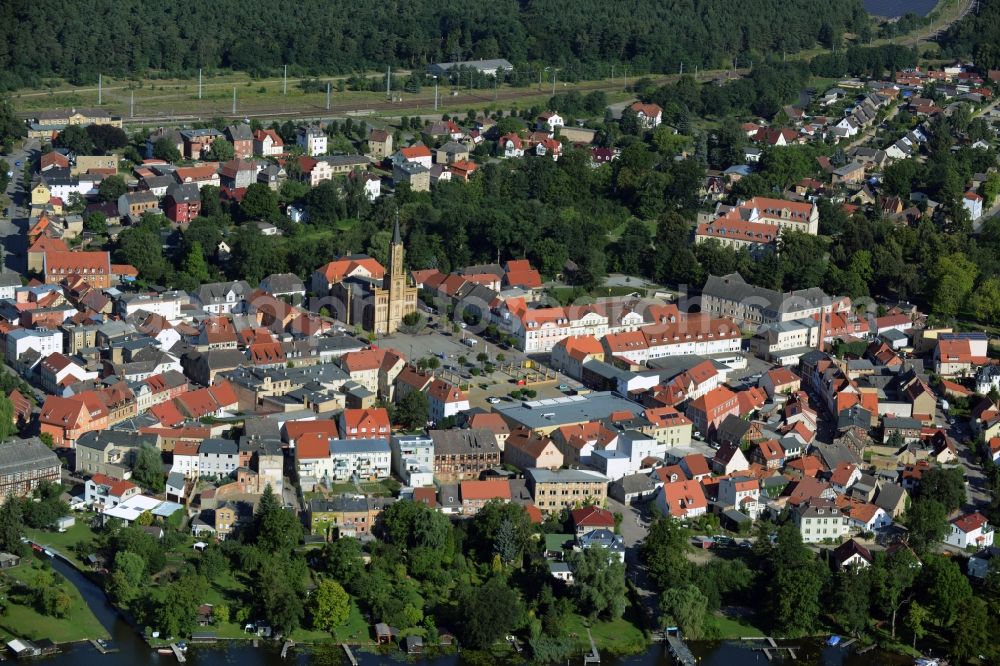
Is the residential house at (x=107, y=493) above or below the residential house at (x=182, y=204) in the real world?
below

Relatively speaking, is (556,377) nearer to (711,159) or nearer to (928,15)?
(711,159)

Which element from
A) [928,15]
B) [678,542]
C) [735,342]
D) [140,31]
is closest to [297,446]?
[678,542]

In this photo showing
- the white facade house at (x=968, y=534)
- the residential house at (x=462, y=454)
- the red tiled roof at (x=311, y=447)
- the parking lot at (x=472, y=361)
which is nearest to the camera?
the white facade house at (x=968, y=534)

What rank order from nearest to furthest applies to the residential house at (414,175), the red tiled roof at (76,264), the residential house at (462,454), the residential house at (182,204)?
the residential house at (462,454), the red tiled roof at (76,264), the residential house at (182,204), the residential house at (414,175)

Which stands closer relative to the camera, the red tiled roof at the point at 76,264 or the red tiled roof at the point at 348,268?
the red tiled roof at the point at 76,264

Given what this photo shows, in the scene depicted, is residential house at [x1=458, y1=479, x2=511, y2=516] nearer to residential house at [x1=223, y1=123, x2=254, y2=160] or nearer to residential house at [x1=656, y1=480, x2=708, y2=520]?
residential house at [x1=656, y1=480, x2=708, y2=520]

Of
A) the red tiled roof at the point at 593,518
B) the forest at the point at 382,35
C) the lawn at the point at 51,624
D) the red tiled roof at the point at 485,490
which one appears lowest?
the lawn at the point at 51,624

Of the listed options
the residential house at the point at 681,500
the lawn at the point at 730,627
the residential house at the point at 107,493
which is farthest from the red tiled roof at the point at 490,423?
the lawn at the point at 730,627

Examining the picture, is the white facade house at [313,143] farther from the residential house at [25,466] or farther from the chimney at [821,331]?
the residential house at [25,466]
